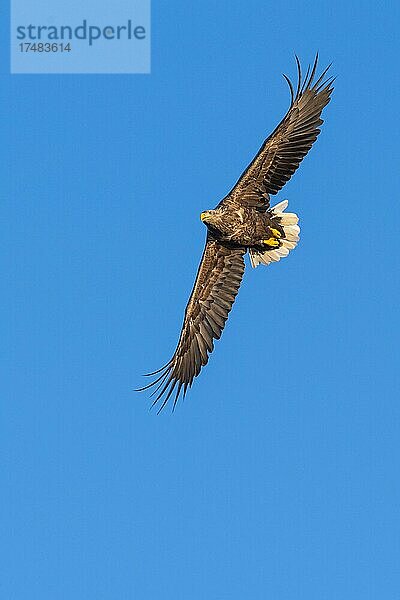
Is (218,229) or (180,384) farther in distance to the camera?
(180,384)

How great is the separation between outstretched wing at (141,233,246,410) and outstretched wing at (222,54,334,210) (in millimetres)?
1081

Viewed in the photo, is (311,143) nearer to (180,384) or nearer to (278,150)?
(278,150)

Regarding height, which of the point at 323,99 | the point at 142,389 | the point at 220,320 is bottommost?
the point at 142,389

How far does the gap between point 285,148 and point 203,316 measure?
246 centimetres

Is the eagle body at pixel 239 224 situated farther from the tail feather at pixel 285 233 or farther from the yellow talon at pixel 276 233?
the tail feather at pixel 285 233

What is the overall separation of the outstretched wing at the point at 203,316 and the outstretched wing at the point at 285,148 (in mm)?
1081

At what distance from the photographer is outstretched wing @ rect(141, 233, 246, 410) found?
50.5 feet

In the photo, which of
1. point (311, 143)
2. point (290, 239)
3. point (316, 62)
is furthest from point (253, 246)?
point (316, 62)

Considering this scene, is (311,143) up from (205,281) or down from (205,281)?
up

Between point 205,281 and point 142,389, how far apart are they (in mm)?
1604

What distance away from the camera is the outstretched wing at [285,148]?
14.5 metres

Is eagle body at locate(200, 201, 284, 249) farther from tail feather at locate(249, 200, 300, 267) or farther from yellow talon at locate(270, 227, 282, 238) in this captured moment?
tail feather at locate(249, 200, 300, 267)

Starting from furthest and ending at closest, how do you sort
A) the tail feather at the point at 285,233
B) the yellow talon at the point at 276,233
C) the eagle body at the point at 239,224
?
the tail feather at the point at 285,233
the yellow talon at the point at 276,233
the eagle body at the point at 239,224

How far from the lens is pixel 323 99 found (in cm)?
1465
